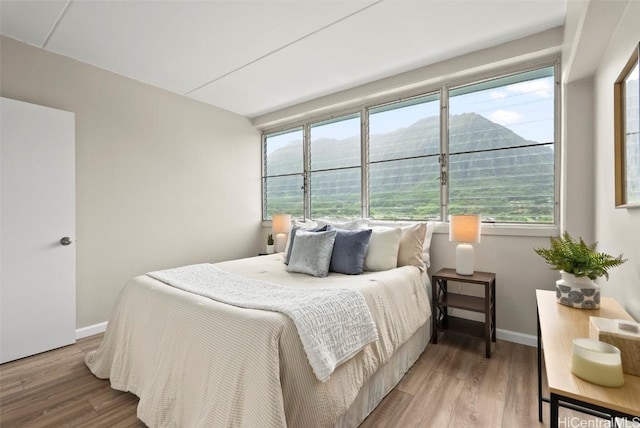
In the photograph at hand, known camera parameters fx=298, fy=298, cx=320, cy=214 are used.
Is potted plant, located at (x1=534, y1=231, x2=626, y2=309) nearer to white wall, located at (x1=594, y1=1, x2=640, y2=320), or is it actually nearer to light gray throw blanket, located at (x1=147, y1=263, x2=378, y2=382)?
white wall, located at (x1=594, y1=1, x2=640, y2=320)

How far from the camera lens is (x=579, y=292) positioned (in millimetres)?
1435

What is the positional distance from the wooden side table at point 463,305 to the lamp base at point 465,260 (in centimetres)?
5

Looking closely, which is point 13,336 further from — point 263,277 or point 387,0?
point 387,0

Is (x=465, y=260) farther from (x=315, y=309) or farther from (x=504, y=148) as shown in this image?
(x=315, y=309)

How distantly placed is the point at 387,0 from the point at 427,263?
7.21 feet

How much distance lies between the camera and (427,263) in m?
2.88

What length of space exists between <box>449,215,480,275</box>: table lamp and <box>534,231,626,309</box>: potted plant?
3.38 feet

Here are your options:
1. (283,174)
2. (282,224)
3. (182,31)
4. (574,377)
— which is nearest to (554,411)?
(574,377)

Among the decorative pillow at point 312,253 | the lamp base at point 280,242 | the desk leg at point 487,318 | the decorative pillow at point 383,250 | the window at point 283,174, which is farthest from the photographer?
the window at point 283,174

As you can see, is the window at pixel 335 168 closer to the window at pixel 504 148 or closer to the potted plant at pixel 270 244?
the potted plant at pixel 270 244

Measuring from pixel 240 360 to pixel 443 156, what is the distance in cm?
267

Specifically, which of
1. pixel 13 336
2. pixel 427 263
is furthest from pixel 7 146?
pixel 427 263

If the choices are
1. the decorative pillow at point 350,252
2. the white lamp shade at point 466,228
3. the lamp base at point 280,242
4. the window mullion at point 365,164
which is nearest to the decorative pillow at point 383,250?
the decorative pillow at point 350,252

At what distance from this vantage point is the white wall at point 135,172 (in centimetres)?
280
